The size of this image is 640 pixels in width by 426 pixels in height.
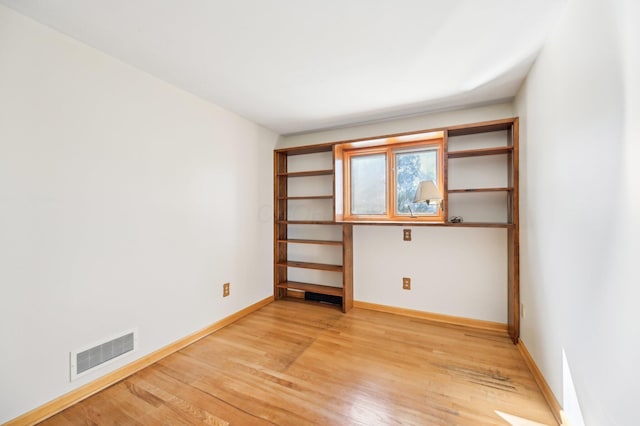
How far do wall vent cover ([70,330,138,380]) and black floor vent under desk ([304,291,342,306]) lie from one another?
1851mm

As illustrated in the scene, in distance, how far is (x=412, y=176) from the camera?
2.83 m

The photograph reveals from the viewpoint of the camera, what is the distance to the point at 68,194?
1.51 meters

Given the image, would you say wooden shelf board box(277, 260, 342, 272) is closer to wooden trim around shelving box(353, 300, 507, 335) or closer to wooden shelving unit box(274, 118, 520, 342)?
wooden shelving unit box(274, 118, 520, 342)

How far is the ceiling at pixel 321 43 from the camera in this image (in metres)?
1.28

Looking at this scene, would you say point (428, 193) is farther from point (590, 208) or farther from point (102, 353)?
point (102, 353)

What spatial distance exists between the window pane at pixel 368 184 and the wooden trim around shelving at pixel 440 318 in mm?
1090

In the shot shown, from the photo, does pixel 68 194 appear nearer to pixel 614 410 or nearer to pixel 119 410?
pixel 119 410

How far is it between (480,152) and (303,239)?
2.15 m

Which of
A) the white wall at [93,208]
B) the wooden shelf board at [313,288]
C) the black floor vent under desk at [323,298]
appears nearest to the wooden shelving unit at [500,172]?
the wooden shelf board at [313,288]

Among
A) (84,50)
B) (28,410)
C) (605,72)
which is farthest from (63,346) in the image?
(605,72)

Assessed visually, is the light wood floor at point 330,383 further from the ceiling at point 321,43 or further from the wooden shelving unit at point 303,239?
the ceiling at point 321,43

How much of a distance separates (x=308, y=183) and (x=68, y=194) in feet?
7.50

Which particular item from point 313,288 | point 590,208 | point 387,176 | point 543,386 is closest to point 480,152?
point 387,176

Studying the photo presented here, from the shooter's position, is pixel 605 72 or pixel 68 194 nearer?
pixel 605 72
